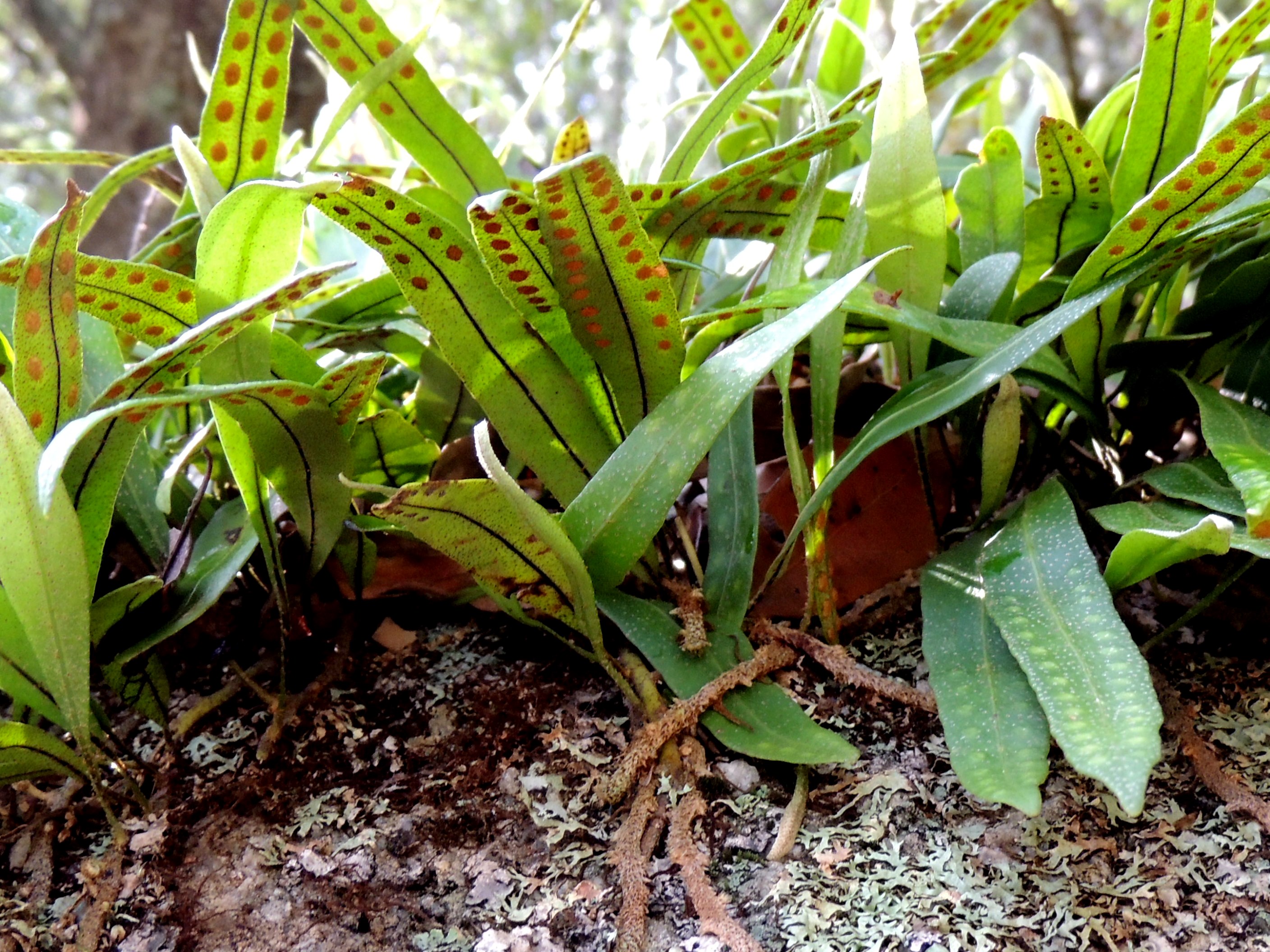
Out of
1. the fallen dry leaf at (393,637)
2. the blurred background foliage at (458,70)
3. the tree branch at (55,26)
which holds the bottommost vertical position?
the fallen dry leaf at (393,637)

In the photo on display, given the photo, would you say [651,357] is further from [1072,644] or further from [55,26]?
[55,26]

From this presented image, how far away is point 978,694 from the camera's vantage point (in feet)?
1.69

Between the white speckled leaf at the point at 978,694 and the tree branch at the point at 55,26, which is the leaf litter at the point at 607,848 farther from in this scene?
the tree branch at the point at 55,26

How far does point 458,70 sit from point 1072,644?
5595 millimetres

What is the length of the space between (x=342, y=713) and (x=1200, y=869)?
0.57 m

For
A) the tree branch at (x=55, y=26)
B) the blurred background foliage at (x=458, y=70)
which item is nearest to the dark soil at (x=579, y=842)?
the blurred background foliage at (x=458, y=70)

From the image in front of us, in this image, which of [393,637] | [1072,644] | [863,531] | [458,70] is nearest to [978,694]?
[1072,644]

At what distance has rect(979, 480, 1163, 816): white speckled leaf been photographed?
1.38 ft

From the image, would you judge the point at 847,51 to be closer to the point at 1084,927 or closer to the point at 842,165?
the point at 842,165

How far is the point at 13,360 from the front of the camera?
1.69 ft

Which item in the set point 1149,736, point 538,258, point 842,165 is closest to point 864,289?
point 538,258

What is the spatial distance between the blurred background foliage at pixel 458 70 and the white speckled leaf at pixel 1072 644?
43 centimetres

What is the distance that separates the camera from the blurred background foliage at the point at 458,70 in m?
1.19

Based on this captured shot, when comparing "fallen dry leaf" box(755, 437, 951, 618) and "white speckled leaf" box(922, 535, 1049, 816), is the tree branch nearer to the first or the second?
"fallen dry leaf" box(755, 437, 951, 618)
